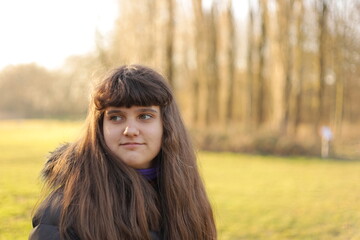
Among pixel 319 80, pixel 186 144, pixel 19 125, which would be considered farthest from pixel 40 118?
pixel 186 144

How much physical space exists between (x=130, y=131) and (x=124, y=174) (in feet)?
0.69

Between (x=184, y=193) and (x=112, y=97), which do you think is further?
(x=184, y=193)

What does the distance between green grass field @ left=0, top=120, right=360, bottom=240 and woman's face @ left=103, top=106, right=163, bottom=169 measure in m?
0.54

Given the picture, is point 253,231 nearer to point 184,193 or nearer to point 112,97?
point 184,193

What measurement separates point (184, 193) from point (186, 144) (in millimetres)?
293

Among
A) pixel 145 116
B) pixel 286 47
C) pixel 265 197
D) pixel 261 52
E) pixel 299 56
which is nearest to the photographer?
pixel 145 116

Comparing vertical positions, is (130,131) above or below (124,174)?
above

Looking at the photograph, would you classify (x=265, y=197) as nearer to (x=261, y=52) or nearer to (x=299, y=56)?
(x=261, y=52)

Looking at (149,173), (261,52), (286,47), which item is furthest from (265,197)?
(261,52)

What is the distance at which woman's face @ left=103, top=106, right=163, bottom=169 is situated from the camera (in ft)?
7.37

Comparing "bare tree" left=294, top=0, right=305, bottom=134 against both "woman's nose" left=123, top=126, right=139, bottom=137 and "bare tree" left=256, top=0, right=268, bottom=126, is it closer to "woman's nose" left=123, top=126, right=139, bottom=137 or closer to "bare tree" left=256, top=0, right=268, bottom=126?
"bare tree" left=256, top=0, right=268, bottom=126

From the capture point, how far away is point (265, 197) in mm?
8953

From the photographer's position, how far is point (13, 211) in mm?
5469

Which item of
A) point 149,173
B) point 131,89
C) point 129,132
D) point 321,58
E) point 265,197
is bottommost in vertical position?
point 265,197
